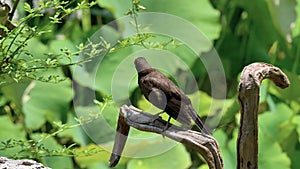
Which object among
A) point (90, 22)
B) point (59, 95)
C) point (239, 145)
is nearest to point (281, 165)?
point (59, 95)

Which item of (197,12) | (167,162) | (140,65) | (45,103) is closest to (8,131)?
(45,103)

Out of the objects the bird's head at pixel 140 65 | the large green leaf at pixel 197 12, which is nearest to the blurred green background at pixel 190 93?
the large green leaf at pixel 197 12

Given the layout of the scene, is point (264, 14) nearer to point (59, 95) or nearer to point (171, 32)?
point (171, 32)

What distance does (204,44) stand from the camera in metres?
1.31

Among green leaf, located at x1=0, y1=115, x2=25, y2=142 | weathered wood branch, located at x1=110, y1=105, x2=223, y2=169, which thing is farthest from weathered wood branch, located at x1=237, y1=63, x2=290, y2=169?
green leaf, located at x1=0, y1=115, x2=25, y2=142

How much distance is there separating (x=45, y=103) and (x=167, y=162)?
13.2 inches

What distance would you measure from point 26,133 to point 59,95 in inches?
4.7

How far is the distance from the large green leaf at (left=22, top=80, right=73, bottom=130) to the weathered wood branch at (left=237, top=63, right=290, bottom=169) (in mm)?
842

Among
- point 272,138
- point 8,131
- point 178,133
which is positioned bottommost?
point 272,138

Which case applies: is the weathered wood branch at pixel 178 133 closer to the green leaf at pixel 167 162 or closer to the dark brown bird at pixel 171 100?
the dark brown bird at pixel 171 100

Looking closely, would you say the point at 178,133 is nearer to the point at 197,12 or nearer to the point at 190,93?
the point at 190,93

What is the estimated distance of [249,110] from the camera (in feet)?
1.63

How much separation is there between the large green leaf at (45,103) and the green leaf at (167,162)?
0.88ft

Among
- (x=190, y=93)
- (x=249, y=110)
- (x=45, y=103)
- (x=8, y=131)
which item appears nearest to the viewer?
(x=249, y=110)
